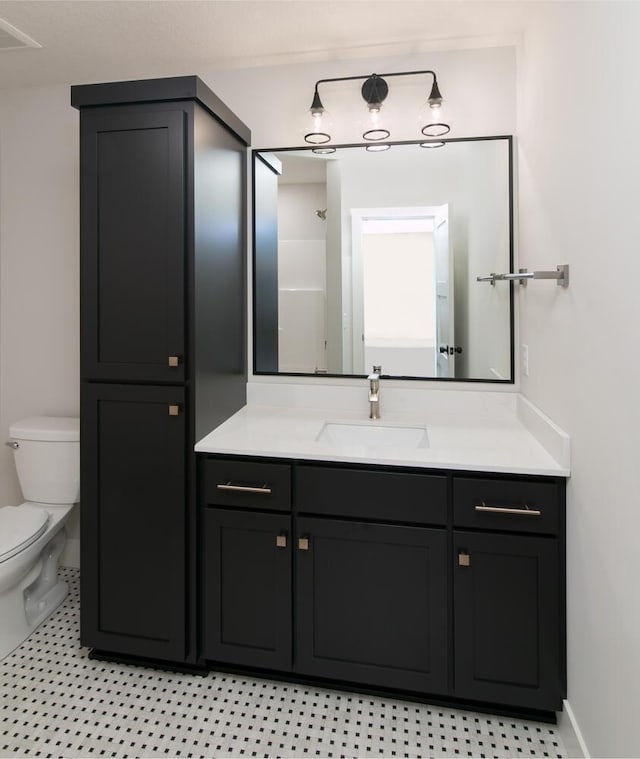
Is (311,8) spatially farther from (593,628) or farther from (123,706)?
(123,706)

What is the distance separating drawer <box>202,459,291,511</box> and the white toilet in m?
0.86

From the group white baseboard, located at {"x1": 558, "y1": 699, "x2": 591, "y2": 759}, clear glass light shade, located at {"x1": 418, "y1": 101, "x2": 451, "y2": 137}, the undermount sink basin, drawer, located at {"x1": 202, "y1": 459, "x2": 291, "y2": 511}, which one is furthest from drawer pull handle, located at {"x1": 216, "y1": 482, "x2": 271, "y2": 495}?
clear glass light shade, located at {"x1": 418, "y1": 101, "x2": 451, "y2": 137}

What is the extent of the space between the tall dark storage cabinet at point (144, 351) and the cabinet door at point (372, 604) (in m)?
0.44

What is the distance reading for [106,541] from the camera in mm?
1873

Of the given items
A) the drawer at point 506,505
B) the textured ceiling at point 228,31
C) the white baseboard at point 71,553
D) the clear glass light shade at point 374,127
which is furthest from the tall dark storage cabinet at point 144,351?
the drawer at point 506,505

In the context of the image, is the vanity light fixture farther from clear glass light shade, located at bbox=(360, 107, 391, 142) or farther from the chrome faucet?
the chrome faucet

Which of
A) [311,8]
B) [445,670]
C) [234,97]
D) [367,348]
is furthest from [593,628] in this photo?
[234,97]

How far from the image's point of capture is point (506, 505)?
158 centimetres

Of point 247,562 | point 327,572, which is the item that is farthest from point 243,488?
point 327,572

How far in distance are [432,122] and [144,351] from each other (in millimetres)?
1533

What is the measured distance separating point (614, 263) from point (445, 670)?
1.34 m

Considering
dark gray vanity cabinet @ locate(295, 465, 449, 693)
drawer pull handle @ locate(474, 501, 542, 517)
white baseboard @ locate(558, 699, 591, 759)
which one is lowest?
white baseboard @ locate(558, 699, 591, 759)

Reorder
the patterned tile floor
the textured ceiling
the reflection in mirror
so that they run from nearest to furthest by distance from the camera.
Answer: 1. the patterned tile floor
2. the textured ceiling
3. the reflection in mirror

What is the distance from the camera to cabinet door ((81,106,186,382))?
175cm
